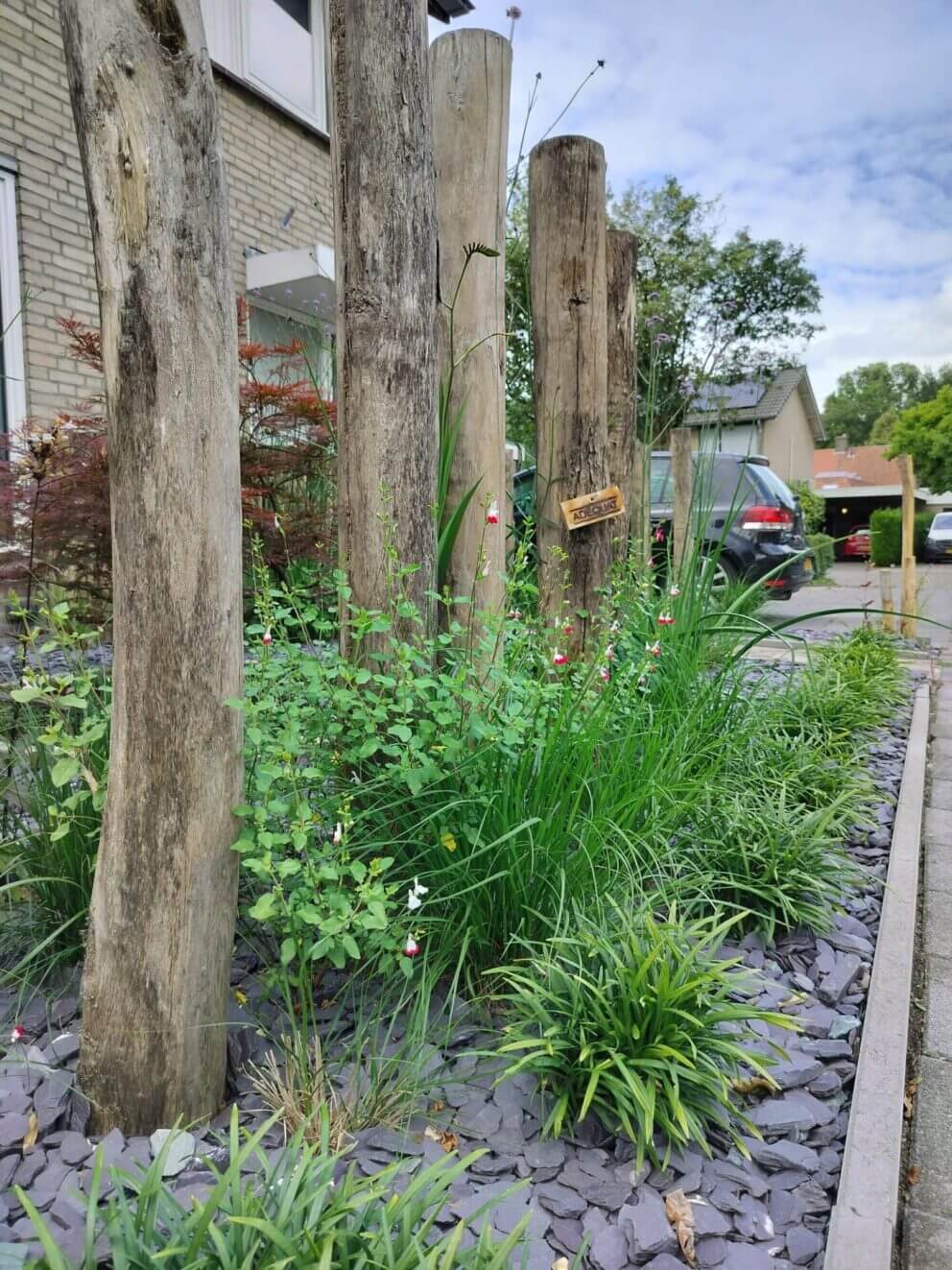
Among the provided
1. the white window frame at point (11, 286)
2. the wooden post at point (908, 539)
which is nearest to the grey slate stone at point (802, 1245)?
the white window frame at point (11, 286)

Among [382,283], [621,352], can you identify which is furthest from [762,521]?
[382,283]

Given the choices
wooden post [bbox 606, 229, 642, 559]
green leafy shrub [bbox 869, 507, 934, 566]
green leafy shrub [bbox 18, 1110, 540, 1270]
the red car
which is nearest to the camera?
green leafy shrub [bbox 18, 1110, 540, 1270]

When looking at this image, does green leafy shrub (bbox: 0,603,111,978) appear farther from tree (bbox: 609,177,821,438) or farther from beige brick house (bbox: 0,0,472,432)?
tree (bbox: 609,177,821,438)

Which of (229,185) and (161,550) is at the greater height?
(229,185)

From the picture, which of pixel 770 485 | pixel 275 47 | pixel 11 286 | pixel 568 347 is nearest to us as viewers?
pixel 568 347

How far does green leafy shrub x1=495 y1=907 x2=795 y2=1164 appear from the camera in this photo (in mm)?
1487

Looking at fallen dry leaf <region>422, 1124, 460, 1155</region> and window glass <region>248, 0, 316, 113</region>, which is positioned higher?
window glass <region>248, 0, 316, 113</region>

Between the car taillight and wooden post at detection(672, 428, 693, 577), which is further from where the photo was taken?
the car taillight

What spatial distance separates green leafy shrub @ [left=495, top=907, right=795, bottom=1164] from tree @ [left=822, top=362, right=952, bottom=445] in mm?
68469

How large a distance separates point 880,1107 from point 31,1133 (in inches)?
61.1

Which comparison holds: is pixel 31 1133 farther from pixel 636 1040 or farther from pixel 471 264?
pixel 471 264

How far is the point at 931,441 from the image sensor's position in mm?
32719

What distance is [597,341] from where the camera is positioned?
3.05m

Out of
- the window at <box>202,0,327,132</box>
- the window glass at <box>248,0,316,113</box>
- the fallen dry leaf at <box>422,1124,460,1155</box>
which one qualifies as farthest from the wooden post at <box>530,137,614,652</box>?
the window glass at <box>248,0,316,113</box>
